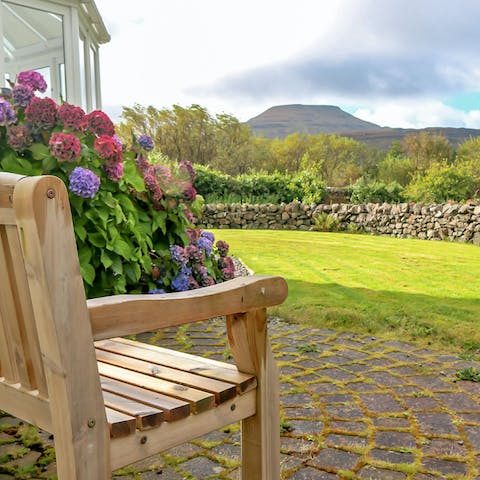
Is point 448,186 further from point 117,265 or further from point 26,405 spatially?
point 26,405

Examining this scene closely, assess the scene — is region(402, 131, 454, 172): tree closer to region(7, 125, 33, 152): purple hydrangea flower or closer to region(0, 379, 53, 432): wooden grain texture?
region(7, 125, 33, 152): purple hydrangea flower

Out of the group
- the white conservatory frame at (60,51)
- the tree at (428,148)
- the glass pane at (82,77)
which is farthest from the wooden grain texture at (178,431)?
the tree at (428,148)

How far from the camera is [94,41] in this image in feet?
27.4

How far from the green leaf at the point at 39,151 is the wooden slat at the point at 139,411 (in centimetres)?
245

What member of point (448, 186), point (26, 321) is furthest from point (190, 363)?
point (448, 186)

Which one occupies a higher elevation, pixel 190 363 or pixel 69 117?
pixel 69 117

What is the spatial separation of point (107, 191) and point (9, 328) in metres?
2.53

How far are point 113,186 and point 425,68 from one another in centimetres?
9162

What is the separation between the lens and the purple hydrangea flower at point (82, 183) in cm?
324

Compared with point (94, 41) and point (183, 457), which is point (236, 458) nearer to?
point (183, 457)

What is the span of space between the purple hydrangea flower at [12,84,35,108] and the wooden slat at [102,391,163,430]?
8.96ft

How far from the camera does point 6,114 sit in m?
3.27

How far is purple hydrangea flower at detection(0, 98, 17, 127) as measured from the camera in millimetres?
3260

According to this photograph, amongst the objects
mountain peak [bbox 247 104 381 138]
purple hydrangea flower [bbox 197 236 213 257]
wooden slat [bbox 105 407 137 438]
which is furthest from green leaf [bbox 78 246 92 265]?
mountain peak [bbox 247 104 381 138]
